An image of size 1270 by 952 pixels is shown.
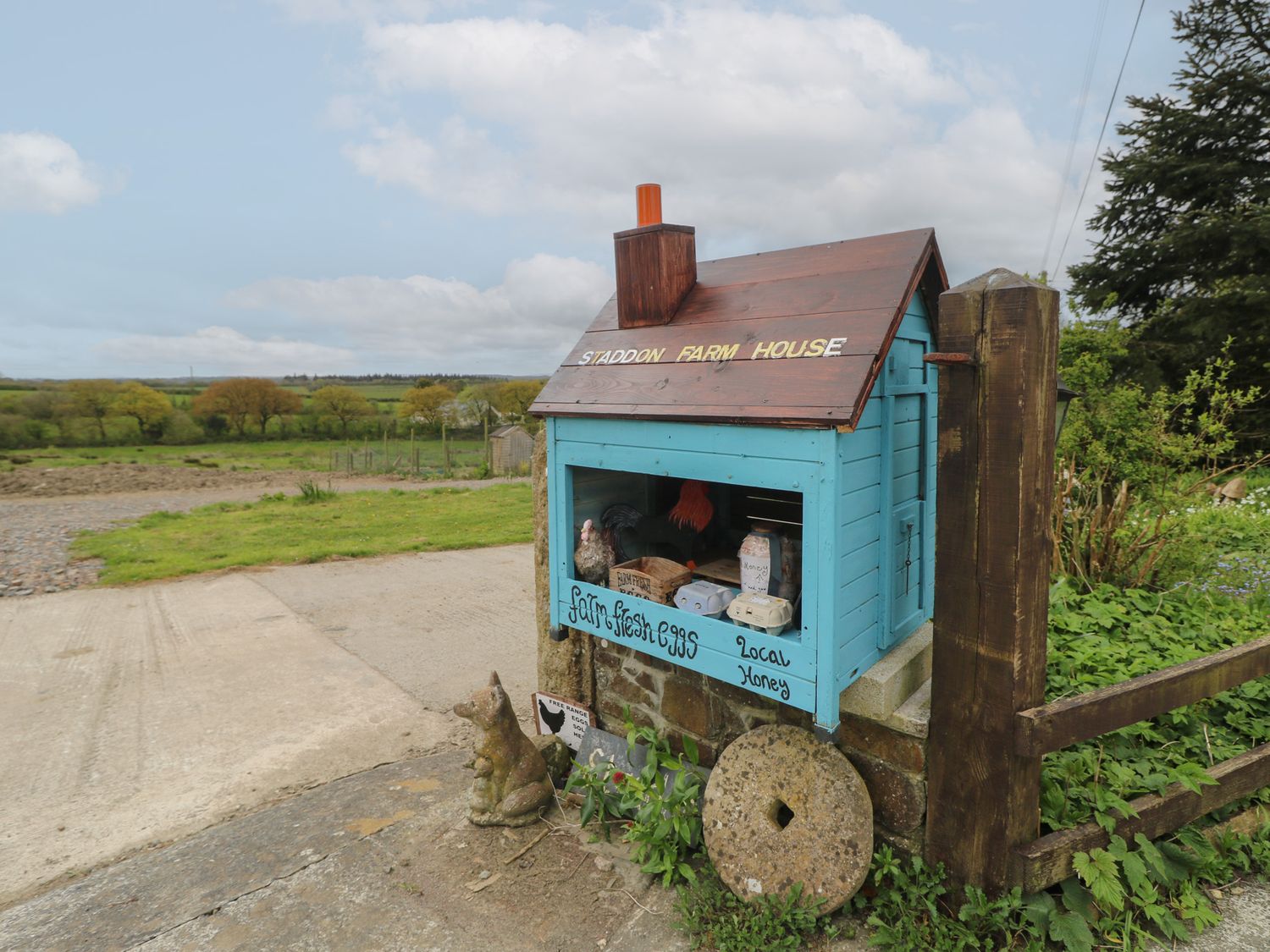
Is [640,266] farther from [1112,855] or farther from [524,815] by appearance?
[1112,855]

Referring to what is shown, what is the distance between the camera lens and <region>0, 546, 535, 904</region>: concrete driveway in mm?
3697

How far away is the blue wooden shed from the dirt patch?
1628 cm

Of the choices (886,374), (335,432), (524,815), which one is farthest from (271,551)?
(335,432)

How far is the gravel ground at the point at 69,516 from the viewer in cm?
860

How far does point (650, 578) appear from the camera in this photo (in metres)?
3.11

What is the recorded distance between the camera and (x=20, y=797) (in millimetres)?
3832

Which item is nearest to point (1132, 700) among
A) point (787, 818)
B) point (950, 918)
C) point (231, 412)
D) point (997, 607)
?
point (997, 607)

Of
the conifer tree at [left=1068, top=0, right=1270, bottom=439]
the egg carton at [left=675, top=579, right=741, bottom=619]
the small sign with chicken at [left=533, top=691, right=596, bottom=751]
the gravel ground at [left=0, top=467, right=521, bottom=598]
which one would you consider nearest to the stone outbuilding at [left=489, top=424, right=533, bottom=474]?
the gravel ground at [left=0, top=467, right=521, bottom=598]

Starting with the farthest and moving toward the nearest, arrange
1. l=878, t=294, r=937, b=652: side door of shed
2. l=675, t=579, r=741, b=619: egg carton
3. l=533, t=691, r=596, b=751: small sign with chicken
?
l=533, t=691, r=596, b=751: small sign with chicken → l=675, t=579, r=741, b=619: egg carton → l=878, t=294, r=937, b=652: side door of shed

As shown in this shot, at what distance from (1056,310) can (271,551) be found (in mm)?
9793

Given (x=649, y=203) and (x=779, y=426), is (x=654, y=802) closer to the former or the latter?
(x=779, y=426)

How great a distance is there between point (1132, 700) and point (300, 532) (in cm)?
1116

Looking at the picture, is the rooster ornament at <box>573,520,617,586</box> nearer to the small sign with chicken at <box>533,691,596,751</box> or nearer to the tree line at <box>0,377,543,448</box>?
the small sign with chicken at <box>533,691,596,751</box>

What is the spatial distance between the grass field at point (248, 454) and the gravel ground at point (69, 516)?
3.18 meters
